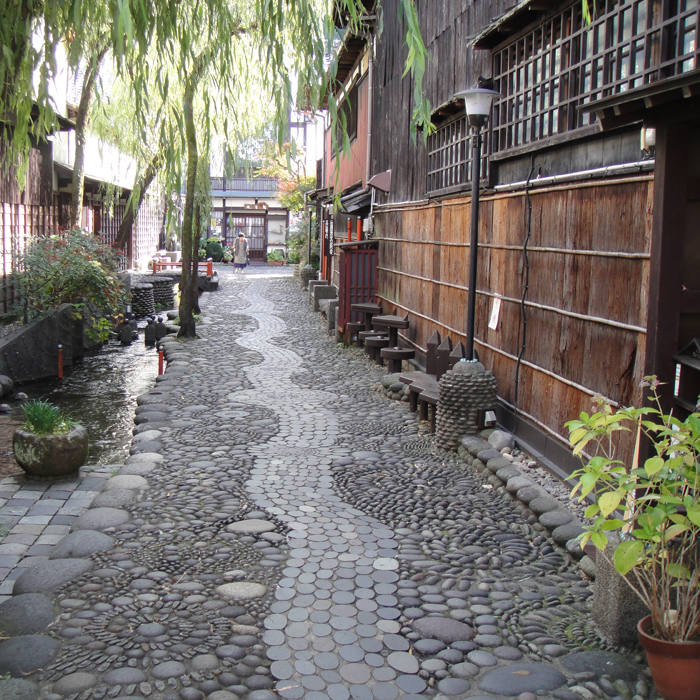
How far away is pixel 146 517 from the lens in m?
5.51

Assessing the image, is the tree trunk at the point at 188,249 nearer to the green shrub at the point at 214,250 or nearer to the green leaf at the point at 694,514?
the green leaf at the point at 694,514

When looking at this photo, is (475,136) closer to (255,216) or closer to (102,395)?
(102,395)

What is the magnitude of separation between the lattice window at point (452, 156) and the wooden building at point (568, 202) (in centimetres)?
3

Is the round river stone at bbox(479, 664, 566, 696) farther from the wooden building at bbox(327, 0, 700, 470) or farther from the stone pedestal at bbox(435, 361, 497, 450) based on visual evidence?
the stone pedestal at bbox(435, 361, 497, 450)

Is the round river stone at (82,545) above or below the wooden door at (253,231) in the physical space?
below

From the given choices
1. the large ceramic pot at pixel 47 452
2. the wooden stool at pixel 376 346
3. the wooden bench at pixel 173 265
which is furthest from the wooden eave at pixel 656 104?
the wooden bench at pixel 173 265

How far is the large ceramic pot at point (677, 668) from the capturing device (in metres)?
3.15

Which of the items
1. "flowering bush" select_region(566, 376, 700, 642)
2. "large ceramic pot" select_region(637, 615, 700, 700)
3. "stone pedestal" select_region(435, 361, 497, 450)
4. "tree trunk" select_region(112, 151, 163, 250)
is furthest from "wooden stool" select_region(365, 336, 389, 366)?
"large ceramic pot" select_region(637, 615, 700, 700)

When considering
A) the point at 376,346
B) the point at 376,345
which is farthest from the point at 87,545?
the point at 376,346

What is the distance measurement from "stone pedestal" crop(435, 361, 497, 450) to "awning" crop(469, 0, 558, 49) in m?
3.27

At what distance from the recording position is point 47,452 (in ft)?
22.8

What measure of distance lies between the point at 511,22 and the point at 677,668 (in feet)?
19.5

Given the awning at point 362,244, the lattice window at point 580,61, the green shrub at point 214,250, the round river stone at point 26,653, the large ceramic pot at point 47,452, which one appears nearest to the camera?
the round river stone at point 26,653

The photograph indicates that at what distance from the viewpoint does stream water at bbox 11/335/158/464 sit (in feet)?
29.9
